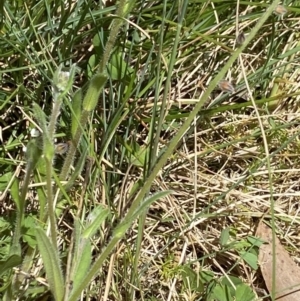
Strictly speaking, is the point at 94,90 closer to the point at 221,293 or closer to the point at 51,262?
the point at 51,262

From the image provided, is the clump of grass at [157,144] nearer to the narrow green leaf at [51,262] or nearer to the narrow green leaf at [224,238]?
the narrow green leaf at [224,238]

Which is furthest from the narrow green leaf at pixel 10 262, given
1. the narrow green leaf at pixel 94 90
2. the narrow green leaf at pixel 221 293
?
the narrow green leaf at pixel 221 293

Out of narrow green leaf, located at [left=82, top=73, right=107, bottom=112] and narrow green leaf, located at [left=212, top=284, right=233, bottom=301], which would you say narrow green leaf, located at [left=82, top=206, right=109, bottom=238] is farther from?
narrow green leaf, located at [left=212, top=284, right=233, bottom=301]

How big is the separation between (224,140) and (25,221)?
67 centimetres

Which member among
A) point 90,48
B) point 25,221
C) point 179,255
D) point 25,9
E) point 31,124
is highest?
point 25,9

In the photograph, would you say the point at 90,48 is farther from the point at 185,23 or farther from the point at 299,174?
the point at 299,174

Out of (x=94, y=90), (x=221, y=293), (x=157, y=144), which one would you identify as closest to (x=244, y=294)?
(x=221, y=293)

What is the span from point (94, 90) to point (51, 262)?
354mm

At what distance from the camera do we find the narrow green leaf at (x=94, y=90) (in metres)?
1.18

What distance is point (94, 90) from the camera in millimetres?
1203

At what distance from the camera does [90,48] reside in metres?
1.70

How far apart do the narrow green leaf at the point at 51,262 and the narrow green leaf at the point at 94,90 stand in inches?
11.2

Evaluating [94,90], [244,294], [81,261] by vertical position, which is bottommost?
[244,294]

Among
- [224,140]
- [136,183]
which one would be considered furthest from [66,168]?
[224,140]
